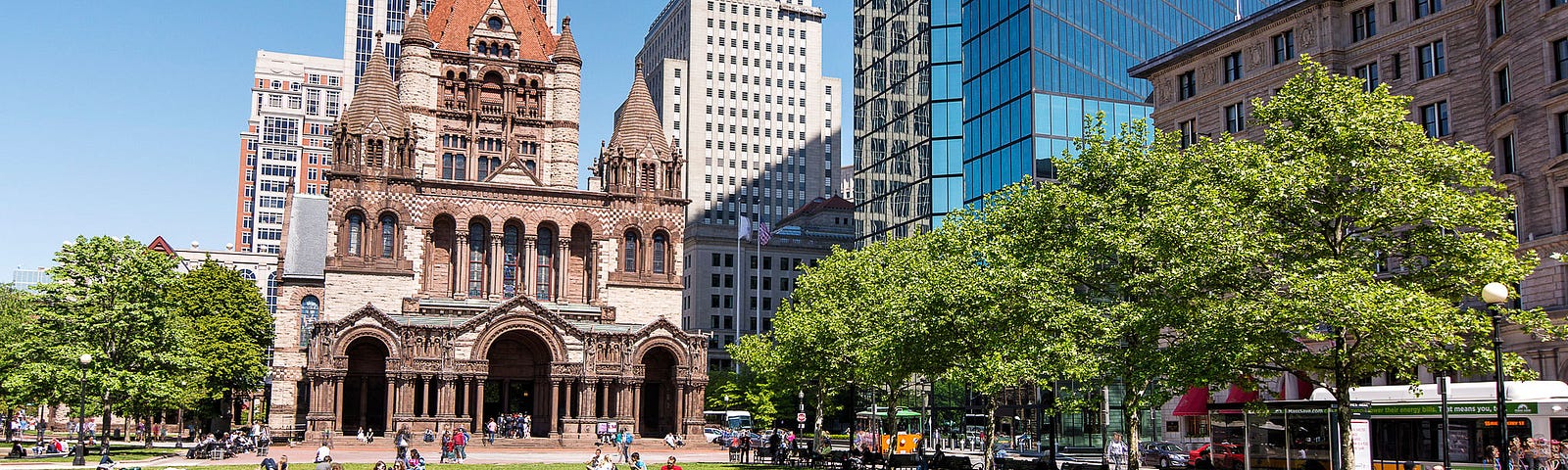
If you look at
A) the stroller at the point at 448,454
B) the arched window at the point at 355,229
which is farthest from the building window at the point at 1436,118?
the arched window at the point at 355,229

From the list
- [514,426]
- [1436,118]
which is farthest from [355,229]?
[1436,118]

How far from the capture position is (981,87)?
95688mm

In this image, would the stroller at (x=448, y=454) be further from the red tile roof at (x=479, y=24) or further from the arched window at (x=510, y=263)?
the red tile roof at (x=479, y=24)

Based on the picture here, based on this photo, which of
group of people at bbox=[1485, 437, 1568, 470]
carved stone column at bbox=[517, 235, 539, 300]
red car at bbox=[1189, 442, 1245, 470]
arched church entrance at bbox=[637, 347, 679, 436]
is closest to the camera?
group of people at bbox=[1485, 437, 1568, 470]

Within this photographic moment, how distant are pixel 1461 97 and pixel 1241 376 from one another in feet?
80.1

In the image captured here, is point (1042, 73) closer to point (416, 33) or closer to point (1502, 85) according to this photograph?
point (1502, 85)

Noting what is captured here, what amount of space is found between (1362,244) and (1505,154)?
767 inches

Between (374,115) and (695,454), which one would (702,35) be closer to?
(374,115)

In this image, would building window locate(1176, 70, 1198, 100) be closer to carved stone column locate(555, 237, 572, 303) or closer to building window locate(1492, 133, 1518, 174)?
building window locate(1492, 133, 1518, 174)

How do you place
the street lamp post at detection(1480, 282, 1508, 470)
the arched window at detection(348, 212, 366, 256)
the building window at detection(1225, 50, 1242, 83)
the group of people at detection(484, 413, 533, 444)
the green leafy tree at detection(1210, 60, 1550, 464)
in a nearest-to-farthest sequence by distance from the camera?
the street lamp post at detection(1480, 282, 1508, 470) → the green leafy tree at detection(1210, 60, 1550, 464) → the building window at detection(1225, 50, 1242, 83) → the group of people at detection(484, 413, 533, 444) → the arched window at detection(348, 212, 366, 256)

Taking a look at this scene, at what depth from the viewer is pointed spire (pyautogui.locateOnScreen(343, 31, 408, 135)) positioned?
81.6 metres

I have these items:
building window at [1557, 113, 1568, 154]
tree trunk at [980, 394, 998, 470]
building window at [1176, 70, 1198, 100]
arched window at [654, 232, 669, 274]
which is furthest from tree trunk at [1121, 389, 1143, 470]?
arched window at [654, 232, 669, 274]

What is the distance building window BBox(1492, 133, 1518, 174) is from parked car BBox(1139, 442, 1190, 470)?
16.0m

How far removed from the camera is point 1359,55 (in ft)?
182
